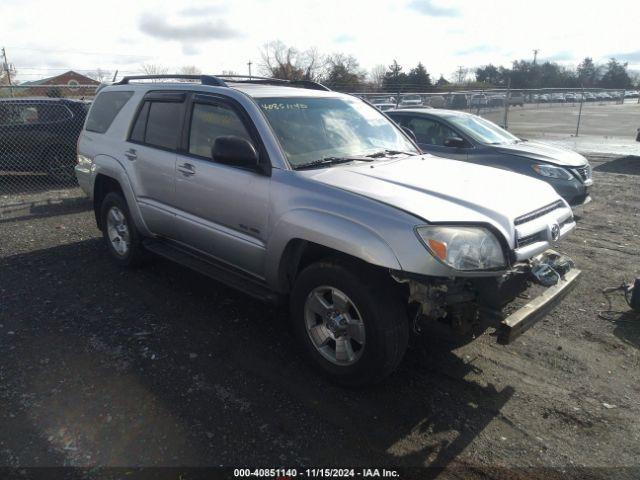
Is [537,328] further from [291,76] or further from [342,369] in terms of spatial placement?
[291,76]

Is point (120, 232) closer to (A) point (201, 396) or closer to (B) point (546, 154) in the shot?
(A) point (201, 396)

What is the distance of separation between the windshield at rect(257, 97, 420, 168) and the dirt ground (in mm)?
1548

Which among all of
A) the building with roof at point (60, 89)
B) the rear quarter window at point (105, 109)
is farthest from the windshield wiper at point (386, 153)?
the building with roof at point (60, 89)

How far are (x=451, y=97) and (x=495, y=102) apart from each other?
7.32m

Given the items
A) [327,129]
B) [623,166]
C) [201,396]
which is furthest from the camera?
[623,166]

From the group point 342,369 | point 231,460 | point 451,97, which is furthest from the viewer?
point 451,97

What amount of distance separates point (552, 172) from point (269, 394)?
600 cm

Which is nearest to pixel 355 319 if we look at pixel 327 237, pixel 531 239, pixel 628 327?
pixel 327 237

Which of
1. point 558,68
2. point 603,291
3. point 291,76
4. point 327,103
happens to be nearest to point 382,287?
point 327,103

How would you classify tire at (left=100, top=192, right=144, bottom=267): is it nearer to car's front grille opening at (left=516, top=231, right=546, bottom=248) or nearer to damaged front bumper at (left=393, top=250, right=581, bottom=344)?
damaged front bumper at (left=393, top=250, right=581, bottom=344)

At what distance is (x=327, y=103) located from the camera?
14.6 feet

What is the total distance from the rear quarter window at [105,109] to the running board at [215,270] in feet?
4.97

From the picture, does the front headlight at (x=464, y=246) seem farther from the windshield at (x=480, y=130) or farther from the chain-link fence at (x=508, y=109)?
the chain-link fence at (x=508, y=109)

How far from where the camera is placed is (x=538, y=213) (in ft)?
11.1
